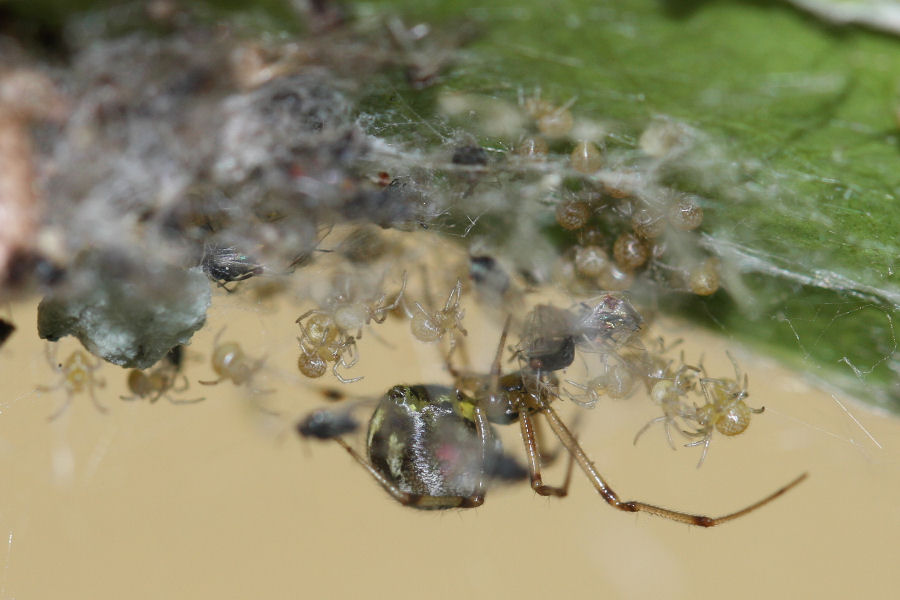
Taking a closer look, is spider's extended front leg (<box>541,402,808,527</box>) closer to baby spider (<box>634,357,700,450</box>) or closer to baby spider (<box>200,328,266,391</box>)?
baby spider (<box>634,357,700,450</box>)

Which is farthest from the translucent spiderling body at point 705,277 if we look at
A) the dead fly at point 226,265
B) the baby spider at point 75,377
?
the baby spider at point 75,377

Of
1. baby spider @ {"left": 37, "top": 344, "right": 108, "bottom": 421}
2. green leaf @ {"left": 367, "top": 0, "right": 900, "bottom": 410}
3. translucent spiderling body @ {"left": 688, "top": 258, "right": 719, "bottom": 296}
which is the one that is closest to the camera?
green leaf @ {"left": 367, "top": 0, "right": 900, "bottom": 410}

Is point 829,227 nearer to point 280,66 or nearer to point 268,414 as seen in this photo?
point 280,66

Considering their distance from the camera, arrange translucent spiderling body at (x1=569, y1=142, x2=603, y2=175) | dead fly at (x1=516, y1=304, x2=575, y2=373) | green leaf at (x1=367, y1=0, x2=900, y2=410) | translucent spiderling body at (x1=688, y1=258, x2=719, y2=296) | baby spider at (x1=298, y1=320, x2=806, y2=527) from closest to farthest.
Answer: green leaf at (x1=367, y1=0, x2=900, y2=410)
translucent spiderling body at (x1=569, y1=142, x2=603, y2=175)
translucent spiderling body at (x1=688, y1=258, x2=719, y2=296)
dead fly at (x1=516, y1=304, x2=575, y2=373)
baby spider at (x1=298, y1=320, x2=806, y2=527)

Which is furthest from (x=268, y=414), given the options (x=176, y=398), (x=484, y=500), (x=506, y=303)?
(x=506, y=303)

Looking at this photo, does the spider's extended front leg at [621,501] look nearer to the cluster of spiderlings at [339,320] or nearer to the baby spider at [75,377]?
the cluster of spiderlings at [339,320]

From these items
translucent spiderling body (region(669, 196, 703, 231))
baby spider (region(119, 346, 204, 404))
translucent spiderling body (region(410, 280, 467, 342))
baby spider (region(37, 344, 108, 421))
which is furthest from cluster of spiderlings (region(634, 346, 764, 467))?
baby spider (region(37, 344, 108, 421))

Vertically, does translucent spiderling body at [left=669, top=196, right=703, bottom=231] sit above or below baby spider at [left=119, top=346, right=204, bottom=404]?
above
